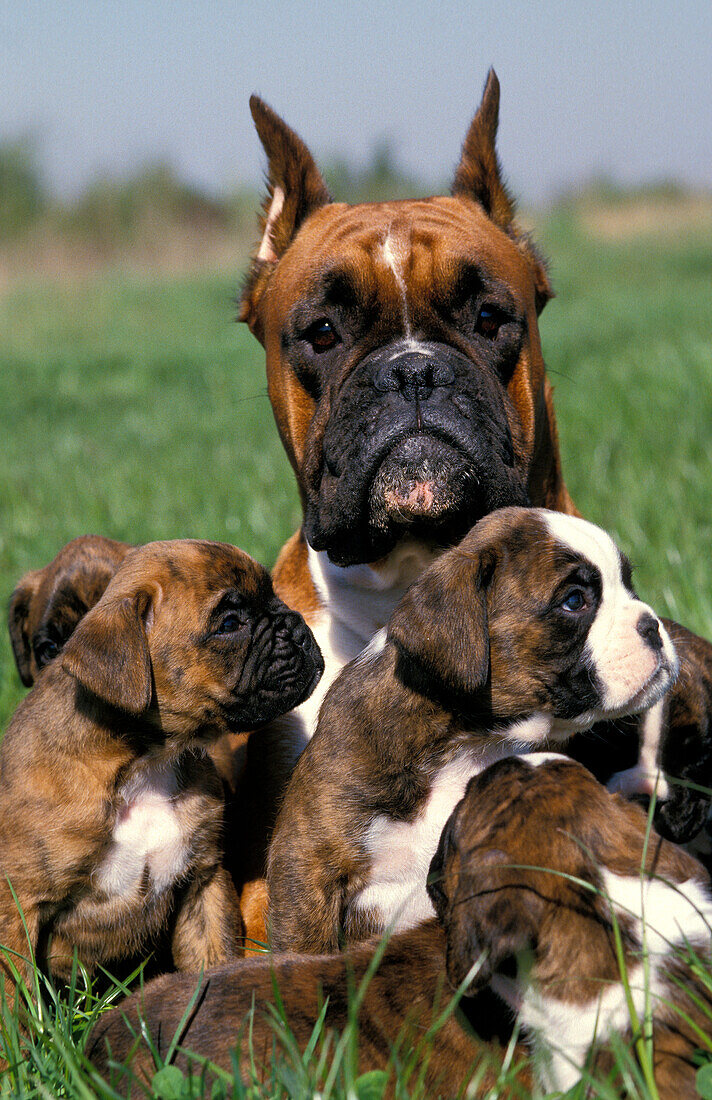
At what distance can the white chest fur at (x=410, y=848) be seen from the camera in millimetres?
3436

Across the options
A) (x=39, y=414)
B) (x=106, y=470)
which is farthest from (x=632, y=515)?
(x=39, y=414)

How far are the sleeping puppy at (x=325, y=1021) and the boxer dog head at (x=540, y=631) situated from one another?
0.74 metres

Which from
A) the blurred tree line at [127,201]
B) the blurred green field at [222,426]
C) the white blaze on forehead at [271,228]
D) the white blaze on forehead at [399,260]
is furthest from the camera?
the blurred tree line at [127,201]

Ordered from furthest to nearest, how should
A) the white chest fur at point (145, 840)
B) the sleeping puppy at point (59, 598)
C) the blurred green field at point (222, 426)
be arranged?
1. the blurred green field at point (222, 426)
2. the sleeping puppy at point (59, 598)
3. the white chest fur at point (145, 840)

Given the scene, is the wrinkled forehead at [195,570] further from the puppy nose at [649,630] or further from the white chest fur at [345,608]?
the puppy nose at [649,630]

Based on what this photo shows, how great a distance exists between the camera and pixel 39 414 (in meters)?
18.4

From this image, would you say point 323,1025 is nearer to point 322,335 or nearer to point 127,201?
point 322,335

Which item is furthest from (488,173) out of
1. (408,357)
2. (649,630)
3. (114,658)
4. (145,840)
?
(145,840)

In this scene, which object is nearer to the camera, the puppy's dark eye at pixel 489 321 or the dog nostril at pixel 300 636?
the dog nostril at pixel 300 636

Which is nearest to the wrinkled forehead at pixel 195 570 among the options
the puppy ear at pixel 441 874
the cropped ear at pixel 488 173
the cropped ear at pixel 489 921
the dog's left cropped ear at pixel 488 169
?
the puppy ear at pixel 441 874

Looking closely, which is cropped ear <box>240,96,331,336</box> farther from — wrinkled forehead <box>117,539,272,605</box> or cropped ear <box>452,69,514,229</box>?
wrinkled forehead <box>117,539,272,605</box>

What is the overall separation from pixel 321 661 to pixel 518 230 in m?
→ 2.07

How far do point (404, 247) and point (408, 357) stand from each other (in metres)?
0.49

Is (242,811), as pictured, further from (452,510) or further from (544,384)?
(544,384)
